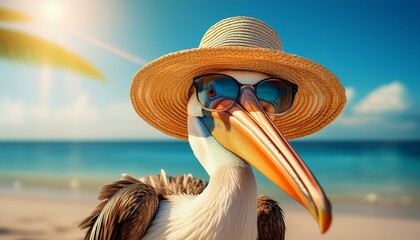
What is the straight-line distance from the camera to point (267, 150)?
1.32 meters

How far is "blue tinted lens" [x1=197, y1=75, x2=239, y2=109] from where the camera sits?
5.09 feet

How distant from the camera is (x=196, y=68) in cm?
168

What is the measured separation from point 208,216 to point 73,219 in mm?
5008

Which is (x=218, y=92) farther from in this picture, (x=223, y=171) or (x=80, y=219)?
(x=80, y=219)

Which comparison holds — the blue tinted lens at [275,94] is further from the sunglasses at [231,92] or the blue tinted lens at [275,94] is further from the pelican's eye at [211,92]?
the pelican's eye at [211,92]

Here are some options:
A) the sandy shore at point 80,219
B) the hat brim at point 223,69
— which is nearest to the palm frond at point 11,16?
the sandy shore at point 80,219

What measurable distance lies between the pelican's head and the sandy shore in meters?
3.83

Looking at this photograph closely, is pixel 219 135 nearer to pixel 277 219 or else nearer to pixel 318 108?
pixel 277 219

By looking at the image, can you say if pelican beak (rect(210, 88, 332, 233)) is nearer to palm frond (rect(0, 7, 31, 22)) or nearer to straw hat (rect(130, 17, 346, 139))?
straw hat (rect(130, 17, 346, 139))

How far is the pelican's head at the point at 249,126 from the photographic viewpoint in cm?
123

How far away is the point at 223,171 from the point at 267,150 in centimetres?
25

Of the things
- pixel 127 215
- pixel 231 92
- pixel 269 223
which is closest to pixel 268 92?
pixel 231 92

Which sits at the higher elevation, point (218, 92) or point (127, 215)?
point (218, 92)

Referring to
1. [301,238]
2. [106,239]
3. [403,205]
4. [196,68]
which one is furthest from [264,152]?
[403,205]
